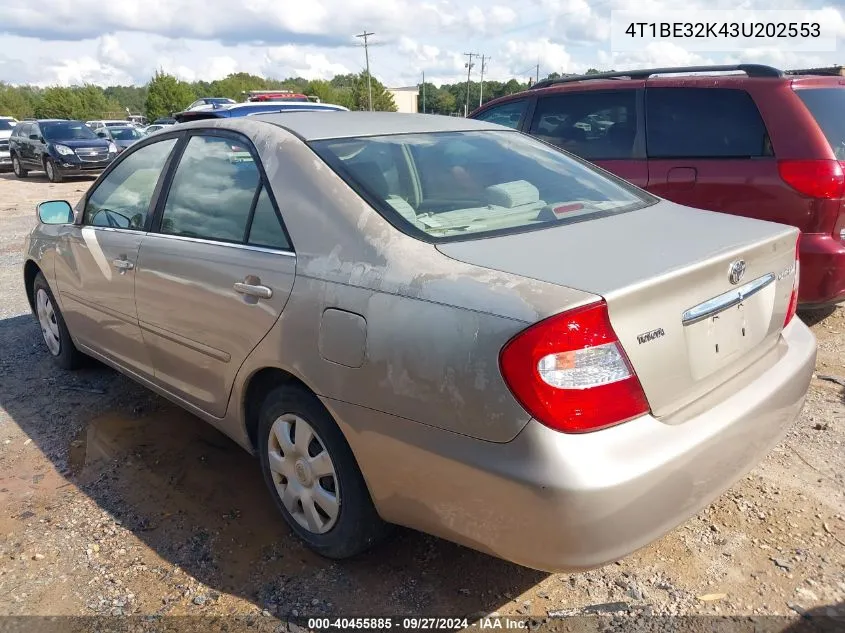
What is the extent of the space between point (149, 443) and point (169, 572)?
1.16 metres

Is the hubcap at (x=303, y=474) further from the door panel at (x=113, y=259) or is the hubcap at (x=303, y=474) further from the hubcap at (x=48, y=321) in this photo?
the hubcap at (x=48, y=321)

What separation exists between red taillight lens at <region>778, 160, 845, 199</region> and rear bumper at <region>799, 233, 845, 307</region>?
0.26 meters

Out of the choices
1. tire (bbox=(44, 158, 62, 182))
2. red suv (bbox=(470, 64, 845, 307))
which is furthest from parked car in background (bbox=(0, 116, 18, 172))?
red suv (bbox=(470, 64, 845, 307))

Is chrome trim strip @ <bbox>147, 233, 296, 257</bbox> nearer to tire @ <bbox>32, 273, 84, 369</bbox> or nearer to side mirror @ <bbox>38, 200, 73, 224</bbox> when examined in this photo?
side mirror @ <bbox>38, 200, 73, 224</bbox>

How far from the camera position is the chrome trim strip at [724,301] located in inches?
78.7

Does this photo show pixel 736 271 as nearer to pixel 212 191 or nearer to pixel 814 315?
pixel 212 191

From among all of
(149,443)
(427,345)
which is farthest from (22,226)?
(427,345)

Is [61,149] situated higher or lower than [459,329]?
lower

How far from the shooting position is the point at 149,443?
3.58 meters

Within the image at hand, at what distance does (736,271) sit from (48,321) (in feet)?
14.2

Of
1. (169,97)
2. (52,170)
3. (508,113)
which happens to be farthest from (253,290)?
(169,97)

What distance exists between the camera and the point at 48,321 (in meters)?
4.68

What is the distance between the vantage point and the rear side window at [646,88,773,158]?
4508 millimetres

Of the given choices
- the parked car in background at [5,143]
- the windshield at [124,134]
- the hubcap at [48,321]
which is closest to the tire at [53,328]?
the hubcap at [48,321]
